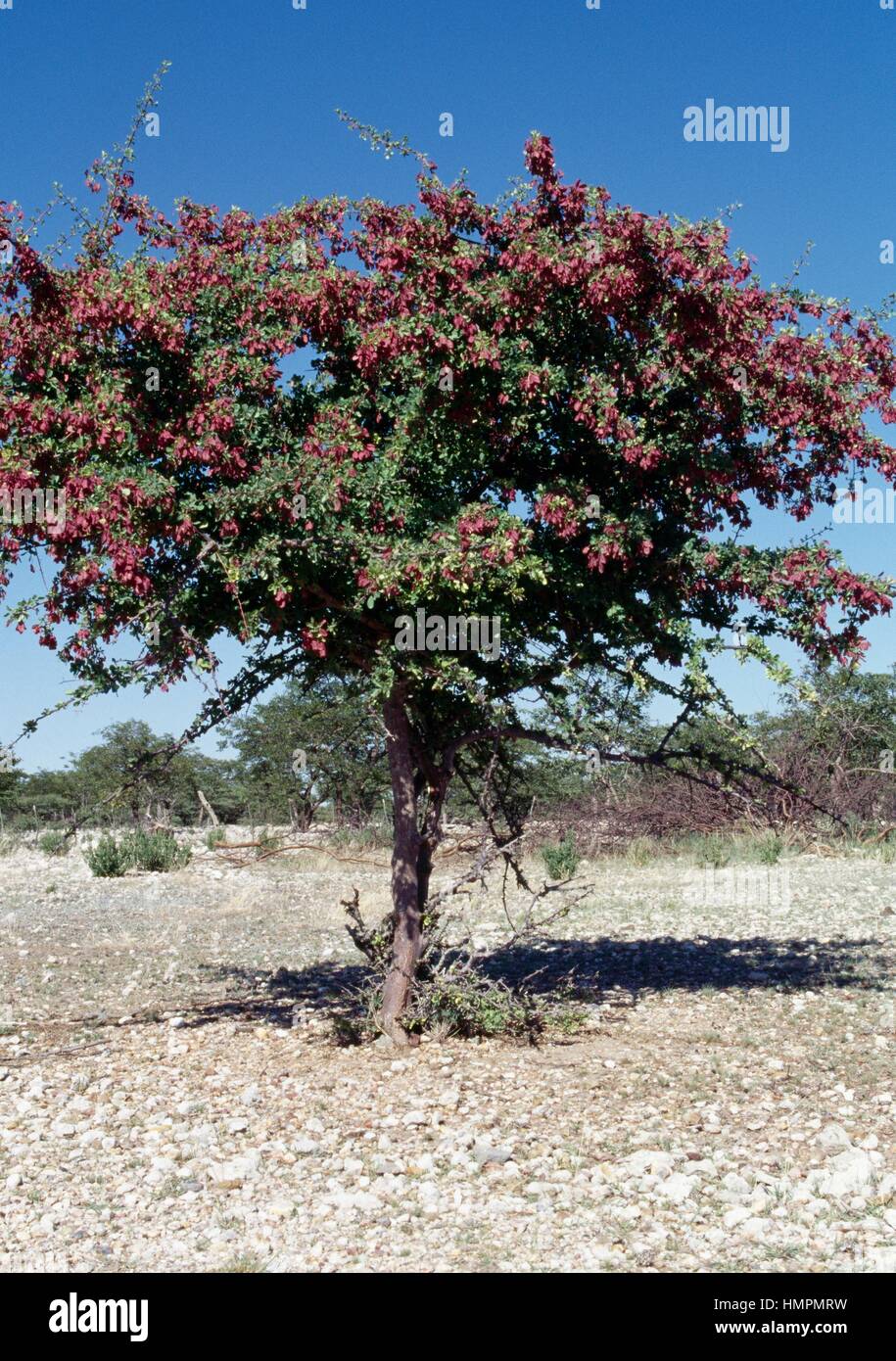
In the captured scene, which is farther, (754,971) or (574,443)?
(754,971)

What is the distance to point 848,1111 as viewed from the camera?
7.18 metres

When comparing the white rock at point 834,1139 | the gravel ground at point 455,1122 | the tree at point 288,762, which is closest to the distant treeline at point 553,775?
the tree at point 288,762

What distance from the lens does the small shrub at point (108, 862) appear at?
23.1 meters

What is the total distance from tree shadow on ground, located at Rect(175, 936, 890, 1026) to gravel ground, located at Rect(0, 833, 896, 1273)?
0.07 meters

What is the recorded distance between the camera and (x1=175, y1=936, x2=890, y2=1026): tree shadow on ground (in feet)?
35.9

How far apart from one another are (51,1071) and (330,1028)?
215 cm

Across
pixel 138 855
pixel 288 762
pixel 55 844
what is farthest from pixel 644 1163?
pixel 288 762

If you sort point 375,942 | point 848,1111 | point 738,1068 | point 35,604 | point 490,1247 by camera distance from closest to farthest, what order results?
point 490,1247, point 848,1111, point 35,604, point 738,1068, point 375,942

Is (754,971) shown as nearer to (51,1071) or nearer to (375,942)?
(375,942)

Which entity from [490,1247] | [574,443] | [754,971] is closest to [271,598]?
[574,443]

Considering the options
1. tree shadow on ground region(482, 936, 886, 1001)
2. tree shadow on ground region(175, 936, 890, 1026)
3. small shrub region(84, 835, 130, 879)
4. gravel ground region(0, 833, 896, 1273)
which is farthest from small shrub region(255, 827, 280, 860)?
gravel ground region(0, 833, 896, 1273)

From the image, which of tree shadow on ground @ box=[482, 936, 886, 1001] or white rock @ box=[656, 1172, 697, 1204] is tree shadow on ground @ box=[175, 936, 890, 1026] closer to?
tree shadow on ground @ box=[482, 936, 886, 1001]

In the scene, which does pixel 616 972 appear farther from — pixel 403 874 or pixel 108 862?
pixel 108 862

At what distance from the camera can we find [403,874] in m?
9.14
